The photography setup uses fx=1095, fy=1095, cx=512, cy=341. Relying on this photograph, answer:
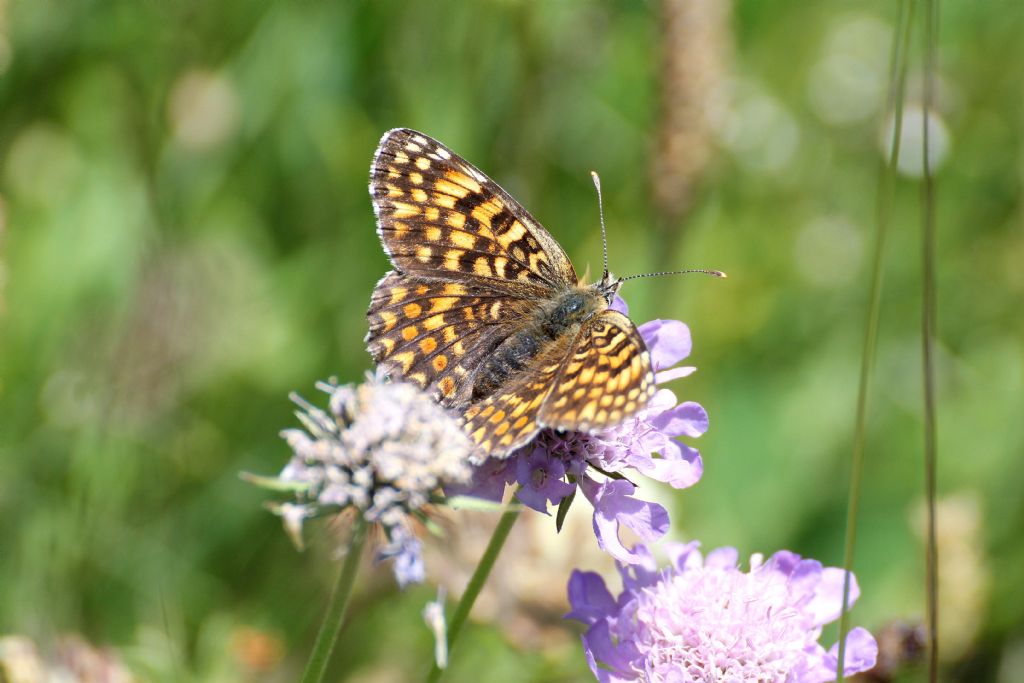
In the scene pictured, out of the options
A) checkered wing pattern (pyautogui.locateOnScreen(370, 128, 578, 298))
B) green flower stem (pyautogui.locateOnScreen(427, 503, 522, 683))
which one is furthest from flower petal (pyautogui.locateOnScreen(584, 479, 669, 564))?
checkered wing pattern (pyautogui.locateOnScreen(370, 128, 578, 298))

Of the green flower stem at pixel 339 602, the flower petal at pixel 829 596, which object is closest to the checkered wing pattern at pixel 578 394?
the green flower stem at pixel 339 602

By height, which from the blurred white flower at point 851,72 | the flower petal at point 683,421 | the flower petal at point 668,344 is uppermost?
the blurred white flower at point 851,72

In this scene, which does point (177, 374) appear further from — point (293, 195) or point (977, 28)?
point (977, 28)

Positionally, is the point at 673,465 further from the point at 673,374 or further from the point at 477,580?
the point at 477,580

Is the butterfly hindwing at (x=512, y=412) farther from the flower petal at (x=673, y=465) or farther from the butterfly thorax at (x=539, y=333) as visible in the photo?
the flower petal at (x=673, y=465)

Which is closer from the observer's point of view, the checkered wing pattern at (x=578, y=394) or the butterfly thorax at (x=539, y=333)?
the checkered wing pattern at (x=578, y=394)

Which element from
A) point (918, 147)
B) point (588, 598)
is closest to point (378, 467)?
point (588, 598)

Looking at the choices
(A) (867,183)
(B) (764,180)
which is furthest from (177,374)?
(A) (867,183)
